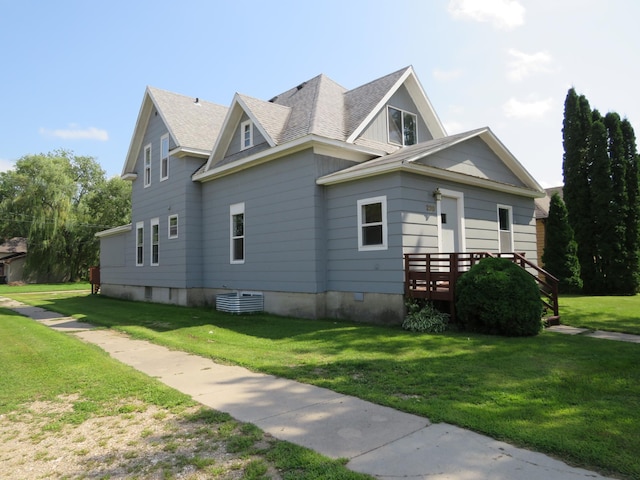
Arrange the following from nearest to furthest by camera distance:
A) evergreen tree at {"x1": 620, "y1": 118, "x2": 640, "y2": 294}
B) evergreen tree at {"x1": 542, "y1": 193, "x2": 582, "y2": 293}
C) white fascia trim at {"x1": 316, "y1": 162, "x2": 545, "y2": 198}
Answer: white fascia trim at {"x1": 316, "y1": 162, "x2": 545, "y2": 198} → evergreen tree at {"x1": 620, "y1": 118, "x2": 640, "y2": 294} → evergreen tree at {"x1": 542, "y1": 193, "x2": 582, "y2": 293}

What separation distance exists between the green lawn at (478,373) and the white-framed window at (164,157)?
342 inches

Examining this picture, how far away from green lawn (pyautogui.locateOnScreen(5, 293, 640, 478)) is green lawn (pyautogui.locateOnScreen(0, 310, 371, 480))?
1481 mm

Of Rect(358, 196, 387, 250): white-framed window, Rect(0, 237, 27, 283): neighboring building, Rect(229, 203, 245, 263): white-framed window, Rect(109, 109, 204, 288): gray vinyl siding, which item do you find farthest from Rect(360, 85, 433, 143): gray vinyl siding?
Rect(0, 237, 27, 283): neighboring building

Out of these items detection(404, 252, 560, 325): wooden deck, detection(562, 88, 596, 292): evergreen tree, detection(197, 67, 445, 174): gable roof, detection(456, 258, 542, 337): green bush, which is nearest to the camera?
detection(456, 258, 542, 337): green bush

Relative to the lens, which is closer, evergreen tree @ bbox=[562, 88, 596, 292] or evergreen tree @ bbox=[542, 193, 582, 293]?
evergreen tree @ bbox=[542, 193, 582, 293]

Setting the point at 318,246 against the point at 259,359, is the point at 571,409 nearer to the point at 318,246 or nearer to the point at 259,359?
the point at 259,359

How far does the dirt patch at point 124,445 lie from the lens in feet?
10.9

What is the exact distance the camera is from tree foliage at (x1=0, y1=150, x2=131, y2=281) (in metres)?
38.9

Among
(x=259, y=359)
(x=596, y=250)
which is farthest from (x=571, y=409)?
(x=596, y=250)

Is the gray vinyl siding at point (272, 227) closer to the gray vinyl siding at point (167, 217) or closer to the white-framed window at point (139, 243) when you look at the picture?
the gray vinyl siding at point (167, 217)

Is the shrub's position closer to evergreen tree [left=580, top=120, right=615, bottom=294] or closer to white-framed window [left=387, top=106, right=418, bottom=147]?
white-framed window [left=387, top=106, right=418, bottom=147]

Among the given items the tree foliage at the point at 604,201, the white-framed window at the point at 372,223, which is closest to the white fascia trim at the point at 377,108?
the white-framed window at the point at 372,223

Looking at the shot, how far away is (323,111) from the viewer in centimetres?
1330

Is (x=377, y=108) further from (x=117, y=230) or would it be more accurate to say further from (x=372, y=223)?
(x=117, y=230)
